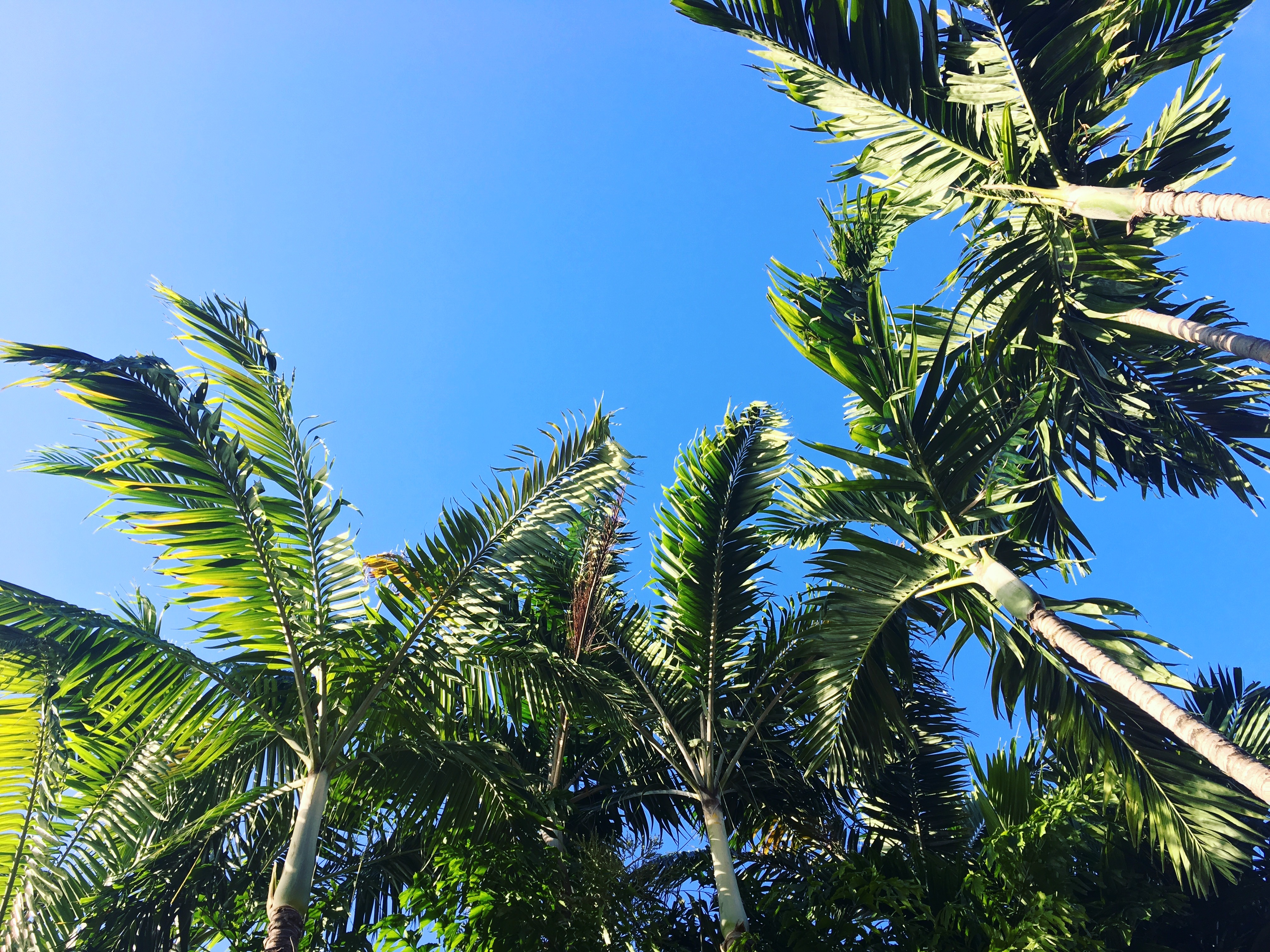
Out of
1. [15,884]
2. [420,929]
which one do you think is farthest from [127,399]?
[420,929]

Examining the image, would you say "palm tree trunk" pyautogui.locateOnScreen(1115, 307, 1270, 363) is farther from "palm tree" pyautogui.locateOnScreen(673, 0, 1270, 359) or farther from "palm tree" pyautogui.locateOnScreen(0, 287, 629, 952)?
"palm tree" pyautogui.locateOnScreen(0, 287, 629, 952)

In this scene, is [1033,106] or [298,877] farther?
[1033,106]

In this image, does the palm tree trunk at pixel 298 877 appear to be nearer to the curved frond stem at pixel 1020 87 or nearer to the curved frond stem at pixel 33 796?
the curved frond stem at pixel 33 796

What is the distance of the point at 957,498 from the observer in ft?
17.2

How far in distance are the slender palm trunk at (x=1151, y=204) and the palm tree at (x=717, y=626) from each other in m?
2.91

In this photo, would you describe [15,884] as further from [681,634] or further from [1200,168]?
[1200,168]

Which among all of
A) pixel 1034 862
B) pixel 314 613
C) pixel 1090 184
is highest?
pixel 1090 184

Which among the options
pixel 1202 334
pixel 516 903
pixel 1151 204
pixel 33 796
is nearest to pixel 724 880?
pixel 516 903

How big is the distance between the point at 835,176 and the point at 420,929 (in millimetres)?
5920

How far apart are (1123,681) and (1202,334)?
222 cm

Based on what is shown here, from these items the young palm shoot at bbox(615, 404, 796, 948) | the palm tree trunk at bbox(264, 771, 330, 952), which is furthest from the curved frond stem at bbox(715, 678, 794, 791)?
the palm tree trunk at bbox(264, 771, 330, 952)

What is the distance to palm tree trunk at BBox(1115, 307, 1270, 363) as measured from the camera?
4727mm

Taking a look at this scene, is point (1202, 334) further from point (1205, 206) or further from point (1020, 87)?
point (1020, 87)

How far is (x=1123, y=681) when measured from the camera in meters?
4.38
